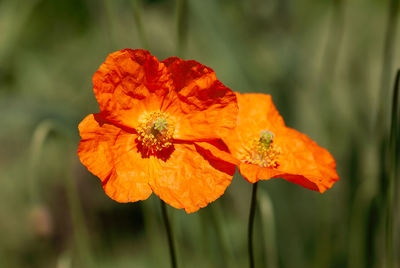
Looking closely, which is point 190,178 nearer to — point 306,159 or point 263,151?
point 263,151

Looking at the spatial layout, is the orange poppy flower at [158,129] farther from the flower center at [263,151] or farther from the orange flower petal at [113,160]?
the flower center at [263,151]

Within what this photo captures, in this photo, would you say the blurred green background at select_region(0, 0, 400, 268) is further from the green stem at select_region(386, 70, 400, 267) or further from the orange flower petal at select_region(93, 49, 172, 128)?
the orange flower petal at select_region(93, 49, 172, 128)

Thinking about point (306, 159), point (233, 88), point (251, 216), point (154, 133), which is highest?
point (233, 88)

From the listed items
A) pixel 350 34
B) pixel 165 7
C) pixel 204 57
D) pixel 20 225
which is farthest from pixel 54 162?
pixel 350 34

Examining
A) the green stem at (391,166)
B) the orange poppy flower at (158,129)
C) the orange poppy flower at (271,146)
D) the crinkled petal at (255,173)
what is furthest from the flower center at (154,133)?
the green stem at (391,166)

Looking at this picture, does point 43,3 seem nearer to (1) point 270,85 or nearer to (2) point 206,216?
(1) point 270,85

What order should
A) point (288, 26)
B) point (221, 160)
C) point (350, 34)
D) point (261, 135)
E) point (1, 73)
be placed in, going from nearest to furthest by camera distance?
1. point (221, 160)
2. point (261, 135)
3. point (288, 26)
4. point (1, 73)
5. point (350, 34)

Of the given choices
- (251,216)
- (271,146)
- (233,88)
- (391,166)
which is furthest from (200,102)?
(233,88)

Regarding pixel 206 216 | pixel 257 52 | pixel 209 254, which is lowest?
pixel 209 254
